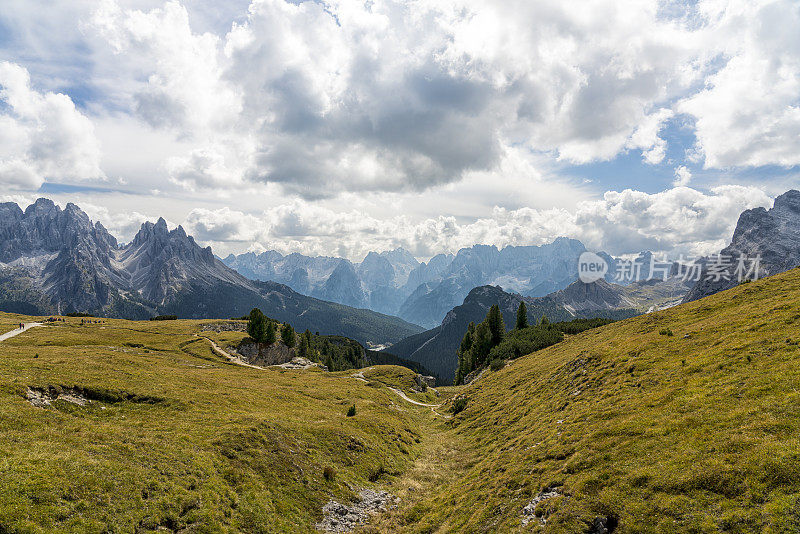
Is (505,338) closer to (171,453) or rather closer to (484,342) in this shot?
(484,342)

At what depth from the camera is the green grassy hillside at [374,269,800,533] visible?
15559 mm

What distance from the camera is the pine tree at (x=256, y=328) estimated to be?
10244cm

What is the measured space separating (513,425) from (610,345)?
19.0 metres

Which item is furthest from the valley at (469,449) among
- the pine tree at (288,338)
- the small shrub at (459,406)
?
the pine tree at (288,338)

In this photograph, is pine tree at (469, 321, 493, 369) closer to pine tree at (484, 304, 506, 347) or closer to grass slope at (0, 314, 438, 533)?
pine tree at (484, 304, 506, 347)

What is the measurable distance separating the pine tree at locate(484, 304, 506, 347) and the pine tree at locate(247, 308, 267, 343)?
82107 millimetres

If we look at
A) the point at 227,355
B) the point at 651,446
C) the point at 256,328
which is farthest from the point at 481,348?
the point at 651,446

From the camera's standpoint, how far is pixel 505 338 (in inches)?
4641

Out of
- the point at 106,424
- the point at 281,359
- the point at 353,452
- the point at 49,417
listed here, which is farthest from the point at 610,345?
the point at 281,359

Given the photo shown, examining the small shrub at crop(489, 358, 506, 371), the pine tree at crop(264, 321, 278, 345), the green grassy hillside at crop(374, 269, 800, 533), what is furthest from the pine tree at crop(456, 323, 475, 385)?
the green grassy hillside at crop(374, 269, 800, 533)

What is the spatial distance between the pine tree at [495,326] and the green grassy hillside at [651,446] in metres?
80.2

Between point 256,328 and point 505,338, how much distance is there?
282 feet

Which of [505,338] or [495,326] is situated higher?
[495,326]

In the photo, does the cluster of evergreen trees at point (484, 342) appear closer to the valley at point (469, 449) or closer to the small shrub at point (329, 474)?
the valley at point (469, 449)
